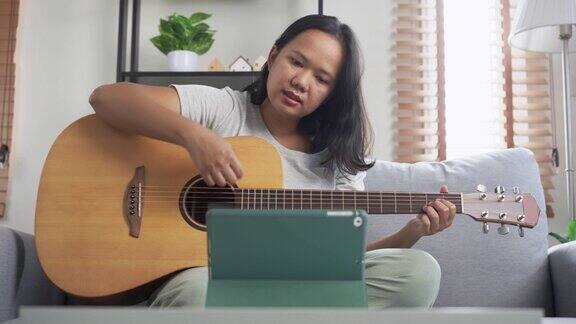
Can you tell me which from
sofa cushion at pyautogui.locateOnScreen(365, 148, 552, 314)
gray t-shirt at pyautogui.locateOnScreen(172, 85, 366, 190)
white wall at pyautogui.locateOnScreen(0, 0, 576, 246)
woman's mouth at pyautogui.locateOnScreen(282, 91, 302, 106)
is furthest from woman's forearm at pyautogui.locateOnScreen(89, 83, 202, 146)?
white wall at pyautogui.locateOnScreen(0, 0, 576, 246)

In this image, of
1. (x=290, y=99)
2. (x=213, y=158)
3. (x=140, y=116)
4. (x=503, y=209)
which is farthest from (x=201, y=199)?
(x=503, y=209)

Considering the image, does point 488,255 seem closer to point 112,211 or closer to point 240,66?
point 112,211

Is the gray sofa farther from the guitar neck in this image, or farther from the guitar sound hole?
the guitar sound hole

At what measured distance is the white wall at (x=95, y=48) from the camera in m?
2.60

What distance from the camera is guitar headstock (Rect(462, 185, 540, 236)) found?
1.39 m

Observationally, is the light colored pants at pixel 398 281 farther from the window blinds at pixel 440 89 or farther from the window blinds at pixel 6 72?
Answer: the window blinds at pixel 6 72

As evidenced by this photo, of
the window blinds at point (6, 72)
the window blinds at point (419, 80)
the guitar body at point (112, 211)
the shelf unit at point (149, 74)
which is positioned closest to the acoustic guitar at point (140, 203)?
the guitar body at point (112, 211)

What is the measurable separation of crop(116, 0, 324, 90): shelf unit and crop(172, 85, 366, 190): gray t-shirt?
0.90 meters

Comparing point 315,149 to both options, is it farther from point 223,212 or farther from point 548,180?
point 548,180

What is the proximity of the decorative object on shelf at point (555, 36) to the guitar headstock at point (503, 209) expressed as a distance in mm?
887

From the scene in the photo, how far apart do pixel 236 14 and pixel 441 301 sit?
156 cm

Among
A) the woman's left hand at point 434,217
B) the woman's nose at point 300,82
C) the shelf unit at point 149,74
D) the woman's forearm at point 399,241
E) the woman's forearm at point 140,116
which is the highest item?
the shelf unit at point 149,74

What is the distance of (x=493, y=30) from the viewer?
270cm

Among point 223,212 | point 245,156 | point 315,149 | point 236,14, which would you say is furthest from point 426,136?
point 223,212
